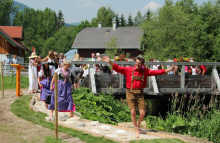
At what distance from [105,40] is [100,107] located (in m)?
48.8

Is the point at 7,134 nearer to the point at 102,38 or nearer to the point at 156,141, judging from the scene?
the point at 156,141

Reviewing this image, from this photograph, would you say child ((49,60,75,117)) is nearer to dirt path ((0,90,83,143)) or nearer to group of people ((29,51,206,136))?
group of people ((29,51,206,136))

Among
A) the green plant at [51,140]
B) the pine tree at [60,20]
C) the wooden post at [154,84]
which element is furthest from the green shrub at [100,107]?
the pine tree at [60,20]

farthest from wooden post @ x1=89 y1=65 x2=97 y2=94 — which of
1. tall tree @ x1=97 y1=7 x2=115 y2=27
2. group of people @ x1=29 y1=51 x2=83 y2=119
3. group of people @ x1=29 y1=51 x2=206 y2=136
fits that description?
tall tree @ x1=97 y1=7 x2=115 y2=27

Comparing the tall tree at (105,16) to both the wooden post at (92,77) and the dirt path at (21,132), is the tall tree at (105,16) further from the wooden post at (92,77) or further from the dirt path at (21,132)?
the dirt path at (21,132)

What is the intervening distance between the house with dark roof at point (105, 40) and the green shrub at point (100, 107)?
42596 mm

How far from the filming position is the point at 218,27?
27.0 meters

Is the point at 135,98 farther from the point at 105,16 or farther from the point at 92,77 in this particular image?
the point at 105,16

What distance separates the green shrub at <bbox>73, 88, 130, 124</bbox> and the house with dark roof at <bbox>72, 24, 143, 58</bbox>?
42.6 m

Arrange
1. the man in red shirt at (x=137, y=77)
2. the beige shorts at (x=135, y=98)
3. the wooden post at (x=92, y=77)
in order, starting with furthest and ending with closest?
the wooden post at (x=92, y=77), the beige shorts at (x=135, y=98), the man in red shirt at (x=137, y=77)

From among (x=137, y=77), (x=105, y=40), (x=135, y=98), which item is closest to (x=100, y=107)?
(x=135, y=98)

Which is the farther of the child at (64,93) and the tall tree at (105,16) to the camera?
the tall tree at (105,16)

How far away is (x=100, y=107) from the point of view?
9.90m

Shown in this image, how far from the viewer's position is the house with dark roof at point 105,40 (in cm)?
5571
